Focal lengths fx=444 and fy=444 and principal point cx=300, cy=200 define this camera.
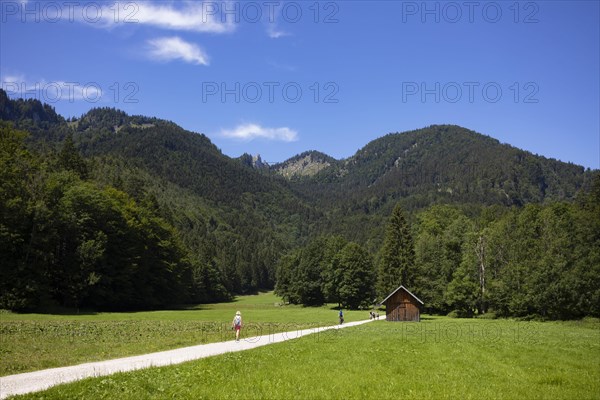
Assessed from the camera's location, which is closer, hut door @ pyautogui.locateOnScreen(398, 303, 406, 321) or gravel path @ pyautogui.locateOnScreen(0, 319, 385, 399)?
gravel path @ pyautogui.locateOnScreen(0, 319, 385, 399)

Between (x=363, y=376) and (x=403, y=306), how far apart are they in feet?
153

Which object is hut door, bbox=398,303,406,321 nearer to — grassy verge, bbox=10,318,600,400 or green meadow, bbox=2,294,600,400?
green meadow, bbox=2,294,600,400

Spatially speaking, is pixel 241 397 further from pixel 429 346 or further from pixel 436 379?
pixel 429 346

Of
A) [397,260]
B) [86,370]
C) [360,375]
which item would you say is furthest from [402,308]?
[86,370]

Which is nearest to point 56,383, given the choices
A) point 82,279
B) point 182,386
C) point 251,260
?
point 182,386

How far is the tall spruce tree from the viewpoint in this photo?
251 feet

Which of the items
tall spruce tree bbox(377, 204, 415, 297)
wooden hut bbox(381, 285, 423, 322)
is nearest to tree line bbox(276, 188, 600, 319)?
tall spruce tree bbox(377, 204, 415, 297)

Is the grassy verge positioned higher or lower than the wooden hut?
higher

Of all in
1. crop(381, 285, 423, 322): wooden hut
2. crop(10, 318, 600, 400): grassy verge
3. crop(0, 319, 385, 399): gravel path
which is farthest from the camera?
crop(381, 285, 423, 322): wooden hut

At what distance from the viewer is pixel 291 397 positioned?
12.4 meters

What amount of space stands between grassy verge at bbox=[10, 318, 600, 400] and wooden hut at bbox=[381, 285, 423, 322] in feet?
121

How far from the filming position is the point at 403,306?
196 ft

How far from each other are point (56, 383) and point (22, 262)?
49279mm

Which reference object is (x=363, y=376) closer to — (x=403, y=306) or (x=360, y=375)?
(x=360, y=375)
